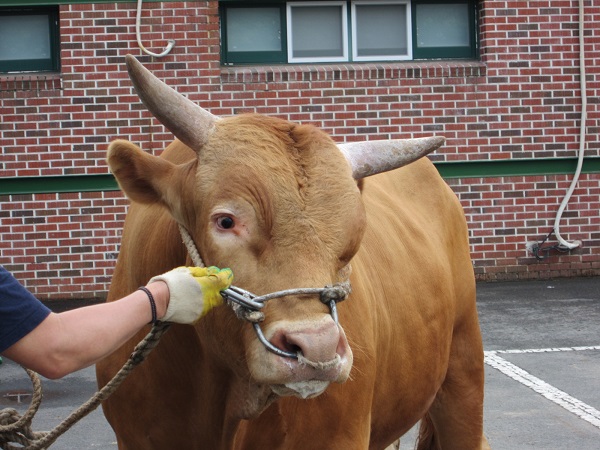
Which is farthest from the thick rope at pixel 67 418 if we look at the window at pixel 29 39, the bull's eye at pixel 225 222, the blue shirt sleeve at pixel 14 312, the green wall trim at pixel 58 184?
the window at pixel 29 39

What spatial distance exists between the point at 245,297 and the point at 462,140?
29.4 ft

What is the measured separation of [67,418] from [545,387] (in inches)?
190

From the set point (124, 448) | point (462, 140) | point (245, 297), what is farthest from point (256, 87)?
point (245, 297)

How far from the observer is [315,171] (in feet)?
9.87

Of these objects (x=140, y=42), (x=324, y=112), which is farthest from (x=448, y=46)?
(x=140, y=42)

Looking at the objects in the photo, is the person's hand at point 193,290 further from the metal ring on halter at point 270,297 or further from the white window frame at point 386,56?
the white window frame at point 386,56

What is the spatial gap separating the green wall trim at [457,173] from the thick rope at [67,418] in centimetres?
765

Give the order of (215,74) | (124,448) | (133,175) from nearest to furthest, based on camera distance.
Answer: (133,175), (124,448), (215,74)

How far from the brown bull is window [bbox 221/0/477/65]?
22.9 feet

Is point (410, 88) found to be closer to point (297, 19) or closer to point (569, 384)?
point (297, 19)

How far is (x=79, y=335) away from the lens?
2.62 metres

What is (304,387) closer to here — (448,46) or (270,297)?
(270,297)

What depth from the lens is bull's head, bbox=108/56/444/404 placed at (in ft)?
8.97

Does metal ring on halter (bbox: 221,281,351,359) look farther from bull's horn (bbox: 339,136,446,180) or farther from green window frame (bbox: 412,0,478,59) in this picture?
green window frame (bbox: 412,0,478,59)
